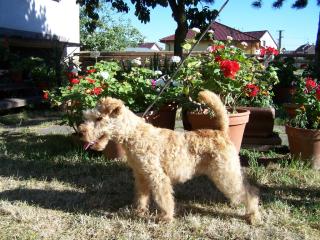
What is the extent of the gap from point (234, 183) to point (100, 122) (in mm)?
1224

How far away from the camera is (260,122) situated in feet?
19.4

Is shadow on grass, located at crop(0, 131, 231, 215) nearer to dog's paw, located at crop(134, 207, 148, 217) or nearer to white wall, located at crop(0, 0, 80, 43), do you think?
dog's paw, located at crop(134, 207, 148, 217)

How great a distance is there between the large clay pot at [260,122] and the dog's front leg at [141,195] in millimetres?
2791

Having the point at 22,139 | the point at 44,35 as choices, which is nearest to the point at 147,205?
the point at 22,139

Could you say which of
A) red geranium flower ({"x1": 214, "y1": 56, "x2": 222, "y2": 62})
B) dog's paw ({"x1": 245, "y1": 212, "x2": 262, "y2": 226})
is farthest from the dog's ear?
red geranium flower ({"x1": 214, "y1": 56, "x2": 222, "y2": 62})

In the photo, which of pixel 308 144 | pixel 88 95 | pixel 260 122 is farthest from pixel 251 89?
pixel 88 95

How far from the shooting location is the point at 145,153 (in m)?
3.32

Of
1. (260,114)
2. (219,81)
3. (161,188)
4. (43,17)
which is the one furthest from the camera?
(43,17)

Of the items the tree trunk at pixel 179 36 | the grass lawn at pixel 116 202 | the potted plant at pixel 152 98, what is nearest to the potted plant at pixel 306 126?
the grass lawn at pixel 116 202

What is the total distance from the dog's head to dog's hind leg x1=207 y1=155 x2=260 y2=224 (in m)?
0.90

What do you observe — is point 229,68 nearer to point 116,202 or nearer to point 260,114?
point 260,114

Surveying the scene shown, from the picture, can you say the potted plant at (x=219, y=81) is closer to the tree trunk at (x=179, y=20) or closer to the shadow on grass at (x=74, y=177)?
the shadow on grass at (x=74, y=177)

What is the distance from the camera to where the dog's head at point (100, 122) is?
121 inches

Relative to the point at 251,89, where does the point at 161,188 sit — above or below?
below
